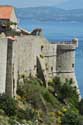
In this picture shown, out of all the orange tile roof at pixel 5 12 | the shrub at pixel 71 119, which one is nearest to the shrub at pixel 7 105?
the shrub at pixel 71 119

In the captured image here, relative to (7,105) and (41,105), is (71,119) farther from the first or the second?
(7,105)

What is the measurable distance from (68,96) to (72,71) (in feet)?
12.3

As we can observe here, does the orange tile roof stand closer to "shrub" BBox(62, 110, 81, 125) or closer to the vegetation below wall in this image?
the vegetation below wall

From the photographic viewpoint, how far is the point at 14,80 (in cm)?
3984

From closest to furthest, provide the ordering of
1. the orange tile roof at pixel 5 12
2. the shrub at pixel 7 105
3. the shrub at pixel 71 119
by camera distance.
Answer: the shrub at pixel 7 105
the shrub at pixel 71 119
the orange tile roof at pixel 5 12

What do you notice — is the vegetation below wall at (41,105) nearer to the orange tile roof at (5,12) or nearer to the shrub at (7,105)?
the shrub at (7,105)

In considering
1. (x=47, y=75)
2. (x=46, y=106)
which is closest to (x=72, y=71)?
(x=47, y=75)

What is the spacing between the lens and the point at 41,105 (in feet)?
138

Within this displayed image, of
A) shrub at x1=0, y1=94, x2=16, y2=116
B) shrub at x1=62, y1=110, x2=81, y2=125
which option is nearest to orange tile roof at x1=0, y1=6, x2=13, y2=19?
shrub at x1=62, y1=110, x2=81, y2=125

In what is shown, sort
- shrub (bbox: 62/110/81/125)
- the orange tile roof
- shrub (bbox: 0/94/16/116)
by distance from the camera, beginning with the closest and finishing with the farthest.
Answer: shrub (bbox: 0/94/16/116) < shrub (bbox: 62/110/81/125) < the orange tile roof

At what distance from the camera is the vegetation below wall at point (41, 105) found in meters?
37.5

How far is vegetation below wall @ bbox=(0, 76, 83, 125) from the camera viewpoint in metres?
37.5

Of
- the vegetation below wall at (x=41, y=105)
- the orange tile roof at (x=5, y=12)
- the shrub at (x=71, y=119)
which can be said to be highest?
the orange tile roof at (x=5, y=12)

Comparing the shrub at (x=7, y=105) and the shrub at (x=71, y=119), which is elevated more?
the shrub at (x=7, y=105)
